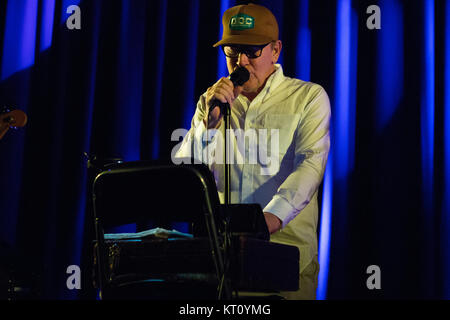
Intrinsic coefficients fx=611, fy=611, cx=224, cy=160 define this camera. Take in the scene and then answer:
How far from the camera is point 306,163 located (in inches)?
93.0

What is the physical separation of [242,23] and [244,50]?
0.12m

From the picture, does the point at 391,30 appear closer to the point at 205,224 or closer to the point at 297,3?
the point at 297,3

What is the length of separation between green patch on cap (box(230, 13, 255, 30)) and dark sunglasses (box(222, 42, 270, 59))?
8 centimetres

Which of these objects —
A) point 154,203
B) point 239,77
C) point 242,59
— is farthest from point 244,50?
point 154,203

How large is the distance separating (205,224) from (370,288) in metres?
1.57

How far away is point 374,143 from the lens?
3.13 meters

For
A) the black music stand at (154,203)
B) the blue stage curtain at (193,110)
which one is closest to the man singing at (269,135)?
the black music stand at (154,203)

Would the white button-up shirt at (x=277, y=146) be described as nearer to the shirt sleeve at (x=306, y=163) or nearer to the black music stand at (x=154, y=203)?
the shirt sleeve at (x=306, y=163)

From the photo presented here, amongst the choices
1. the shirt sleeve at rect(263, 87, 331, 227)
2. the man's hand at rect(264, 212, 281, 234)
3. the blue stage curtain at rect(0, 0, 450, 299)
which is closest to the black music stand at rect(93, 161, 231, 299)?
the man's hand at rect(264, 212, 281, 234)

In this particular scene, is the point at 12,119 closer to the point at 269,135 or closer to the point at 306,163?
the point at 269,135

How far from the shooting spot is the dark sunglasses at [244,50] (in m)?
2.64

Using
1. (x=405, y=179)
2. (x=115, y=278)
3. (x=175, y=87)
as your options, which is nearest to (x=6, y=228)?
(x=175, y=87)

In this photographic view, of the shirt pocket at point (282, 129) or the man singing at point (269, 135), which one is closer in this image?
the man singing at point (269, 135)

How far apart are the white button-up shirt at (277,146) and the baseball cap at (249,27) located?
0.19m
